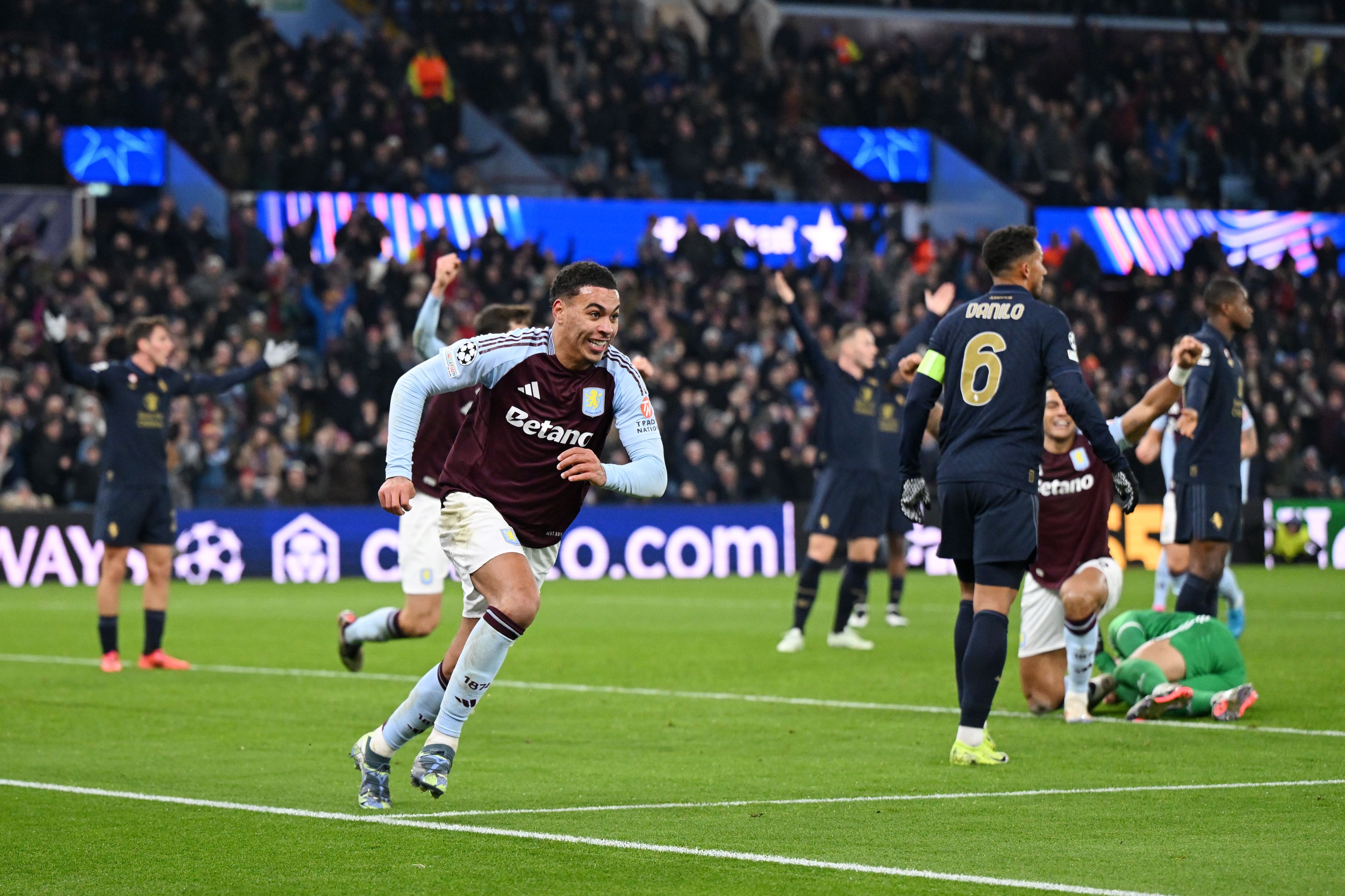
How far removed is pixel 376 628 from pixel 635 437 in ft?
15.6

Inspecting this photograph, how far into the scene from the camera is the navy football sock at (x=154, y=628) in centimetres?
1361

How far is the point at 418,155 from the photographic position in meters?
30.7

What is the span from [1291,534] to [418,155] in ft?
48.3

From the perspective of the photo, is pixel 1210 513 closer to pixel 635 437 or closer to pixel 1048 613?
pixel 1048 613

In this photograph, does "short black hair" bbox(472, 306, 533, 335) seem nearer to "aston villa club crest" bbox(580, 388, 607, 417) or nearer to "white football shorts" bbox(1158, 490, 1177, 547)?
"aston villa club crest" bbox(580, 388, 607, 417)

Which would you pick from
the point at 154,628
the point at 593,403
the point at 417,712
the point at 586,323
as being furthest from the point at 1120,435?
the point at 154,628

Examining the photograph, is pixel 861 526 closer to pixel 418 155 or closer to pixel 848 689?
pixel 848 689

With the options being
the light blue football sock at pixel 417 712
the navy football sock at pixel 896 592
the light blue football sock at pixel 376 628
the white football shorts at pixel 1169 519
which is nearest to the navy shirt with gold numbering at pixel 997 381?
the light blue football sock at pixel 417 712

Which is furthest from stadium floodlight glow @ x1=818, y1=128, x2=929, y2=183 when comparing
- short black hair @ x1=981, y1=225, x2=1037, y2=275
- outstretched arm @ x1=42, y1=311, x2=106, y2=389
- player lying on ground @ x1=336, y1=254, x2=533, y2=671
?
short black hair @ x1=981, y1=225, x2=1037, y2=275

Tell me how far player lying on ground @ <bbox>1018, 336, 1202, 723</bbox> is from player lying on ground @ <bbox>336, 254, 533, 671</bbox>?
3147 millimetres

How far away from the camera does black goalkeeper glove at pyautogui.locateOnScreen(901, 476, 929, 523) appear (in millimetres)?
8844

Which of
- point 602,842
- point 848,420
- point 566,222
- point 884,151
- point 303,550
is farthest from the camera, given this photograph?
point 884,151

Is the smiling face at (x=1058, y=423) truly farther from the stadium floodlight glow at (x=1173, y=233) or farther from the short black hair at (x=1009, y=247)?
the stadium floodlight glow at (x=1173, y=233)

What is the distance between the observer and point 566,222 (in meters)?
31.6
